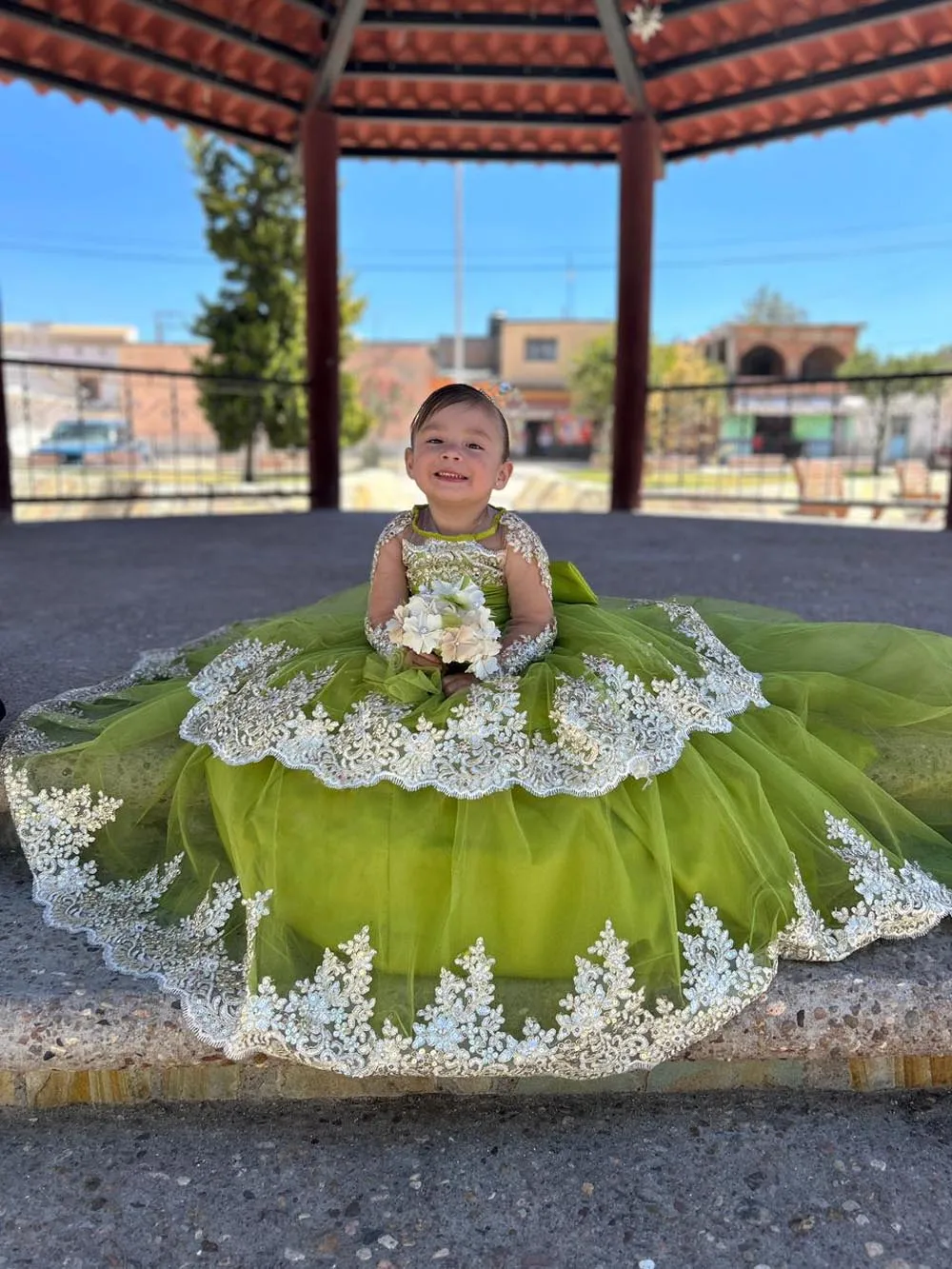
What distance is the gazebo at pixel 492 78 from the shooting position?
540 cm

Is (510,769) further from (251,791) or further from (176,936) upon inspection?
(176,936)

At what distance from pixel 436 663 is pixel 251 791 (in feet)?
1.26

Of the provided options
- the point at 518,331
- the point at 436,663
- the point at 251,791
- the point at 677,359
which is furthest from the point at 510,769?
the point at 518,331

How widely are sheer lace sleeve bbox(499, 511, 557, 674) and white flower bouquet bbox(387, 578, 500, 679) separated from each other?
0.55 ft

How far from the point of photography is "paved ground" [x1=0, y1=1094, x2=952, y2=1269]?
3.45 feet

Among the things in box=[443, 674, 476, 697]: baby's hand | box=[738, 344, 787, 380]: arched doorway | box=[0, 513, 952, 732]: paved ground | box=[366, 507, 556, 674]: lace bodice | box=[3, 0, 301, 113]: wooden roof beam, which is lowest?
box=[0, 513, 952, 732]: paved ground

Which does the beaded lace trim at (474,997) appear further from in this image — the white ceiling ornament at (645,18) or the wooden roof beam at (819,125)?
the wooden roof beam at (819,125)

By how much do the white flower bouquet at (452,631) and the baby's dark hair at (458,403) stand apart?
376 mm

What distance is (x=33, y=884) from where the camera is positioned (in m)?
1.57

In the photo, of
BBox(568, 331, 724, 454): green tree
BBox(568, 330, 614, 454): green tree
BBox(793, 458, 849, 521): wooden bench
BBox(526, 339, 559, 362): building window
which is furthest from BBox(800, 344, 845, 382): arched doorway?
BBox(793, 458, 849, 521): wooden bench

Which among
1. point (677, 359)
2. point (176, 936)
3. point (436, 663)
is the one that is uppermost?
point (677, 359)

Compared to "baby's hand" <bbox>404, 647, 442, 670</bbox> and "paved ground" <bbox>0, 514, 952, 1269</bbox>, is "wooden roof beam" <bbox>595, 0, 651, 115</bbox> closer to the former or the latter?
"baby's hand" <bbox>404, 647, 442, 670</bbox>

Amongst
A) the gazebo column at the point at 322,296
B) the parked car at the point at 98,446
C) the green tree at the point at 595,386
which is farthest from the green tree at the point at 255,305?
the green tree at the point at 595,386

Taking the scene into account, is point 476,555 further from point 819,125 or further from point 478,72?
point 819,125
